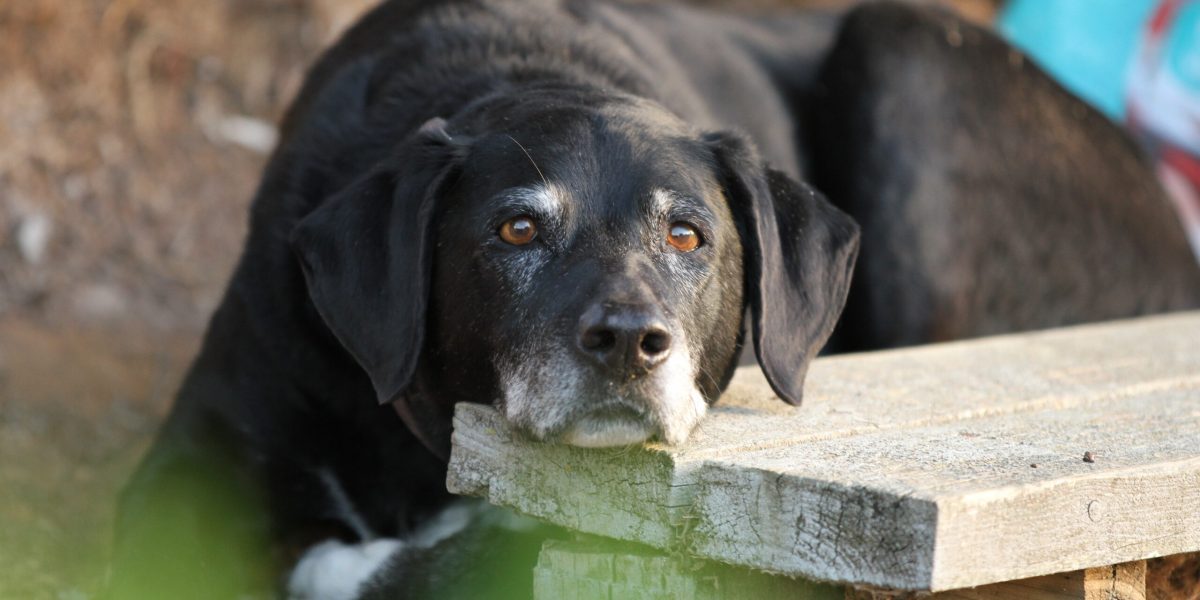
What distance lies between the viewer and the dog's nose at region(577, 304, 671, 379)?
2.33 metres

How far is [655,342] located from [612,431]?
0.18 meters

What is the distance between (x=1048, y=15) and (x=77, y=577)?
503 cm

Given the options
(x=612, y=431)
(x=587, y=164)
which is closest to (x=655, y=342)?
(x=612, y=431)

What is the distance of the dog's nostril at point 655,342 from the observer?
2.34m

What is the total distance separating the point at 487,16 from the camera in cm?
373

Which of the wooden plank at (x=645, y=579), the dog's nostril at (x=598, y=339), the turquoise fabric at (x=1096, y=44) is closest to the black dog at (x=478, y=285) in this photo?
the dog's nostril at (x=598, y=339)

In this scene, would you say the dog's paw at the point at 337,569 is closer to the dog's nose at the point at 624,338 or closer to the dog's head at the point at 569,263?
the dog's head at the point at 569,263

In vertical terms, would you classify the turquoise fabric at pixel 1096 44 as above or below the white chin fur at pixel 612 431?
above

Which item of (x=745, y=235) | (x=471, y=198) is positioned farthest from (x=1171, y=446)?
(x=471, y=198)

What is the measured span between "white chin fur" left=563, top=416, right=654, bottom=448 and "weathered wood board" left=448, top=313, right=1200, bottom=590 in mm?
26

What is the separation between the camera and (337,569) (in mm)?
3051

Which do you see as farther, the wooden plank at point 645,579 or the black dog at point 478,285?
the black dog at point 478,285

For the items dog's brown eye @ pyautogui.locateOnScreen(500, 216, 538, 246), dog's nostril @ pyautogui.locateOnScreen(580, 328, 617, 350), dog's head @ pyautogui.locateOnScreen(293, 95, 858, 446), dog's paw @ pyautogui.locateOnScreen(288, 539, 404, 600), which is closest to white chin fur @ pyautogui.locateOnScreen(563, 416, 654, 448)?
dog's head @ pyautogui.locateOnScreen(293, 95, 858, 446)

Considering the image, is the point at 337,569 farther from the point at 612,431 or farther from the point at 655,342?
the point at 655,342
